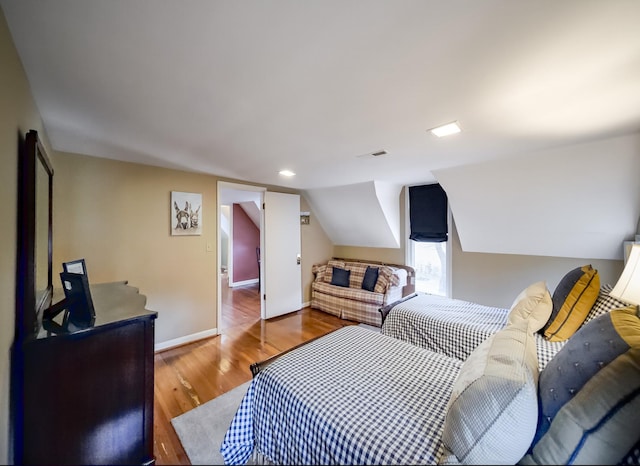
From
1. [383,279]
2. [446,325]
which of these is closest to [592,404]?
[446,325]

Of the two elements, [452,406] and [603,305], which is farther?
[603,305]

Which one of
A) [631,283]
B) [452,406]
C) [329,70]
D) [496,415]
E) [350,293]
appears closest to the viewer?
[496,415]

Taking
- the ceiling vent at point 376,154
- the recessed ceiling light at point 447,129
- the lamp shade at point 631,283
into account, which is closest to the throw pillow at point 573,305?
the lamp shade at point 631,283

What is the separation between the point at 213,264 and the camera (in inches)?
129

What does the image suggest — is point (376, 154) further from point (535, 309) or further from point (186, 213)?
point (186, 213)

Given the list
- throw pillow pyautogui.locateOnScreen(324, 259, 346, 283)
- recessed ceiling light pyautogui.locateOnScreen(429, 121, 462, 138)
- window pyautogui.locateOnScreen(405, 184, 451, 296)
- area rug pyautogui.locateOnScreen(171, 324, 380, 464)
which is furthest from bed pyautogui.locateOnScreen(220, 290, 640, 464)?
throw pillow pyautogui.locateOnScreen(324, 259, 346, 283)

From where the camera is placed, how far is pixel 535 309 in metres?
1.81

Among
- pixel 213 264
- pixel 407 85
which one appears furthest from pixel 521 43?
pixel 213 264

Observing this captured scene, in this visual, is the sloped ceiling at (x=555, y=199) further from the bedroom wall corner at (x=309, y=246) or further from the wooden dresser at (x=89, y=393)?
the wooden dresser at (x=89, y=393)

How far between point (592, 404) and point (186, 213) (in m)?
3.44

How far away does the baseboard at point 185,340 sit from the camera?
282 cm

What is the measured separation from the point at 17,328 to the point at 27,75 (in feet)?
4.08

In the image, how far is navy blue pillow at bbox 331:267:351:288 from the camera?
4.30 m

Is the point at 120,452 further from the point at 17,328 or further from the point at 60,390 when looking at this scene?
the point at 17,328
